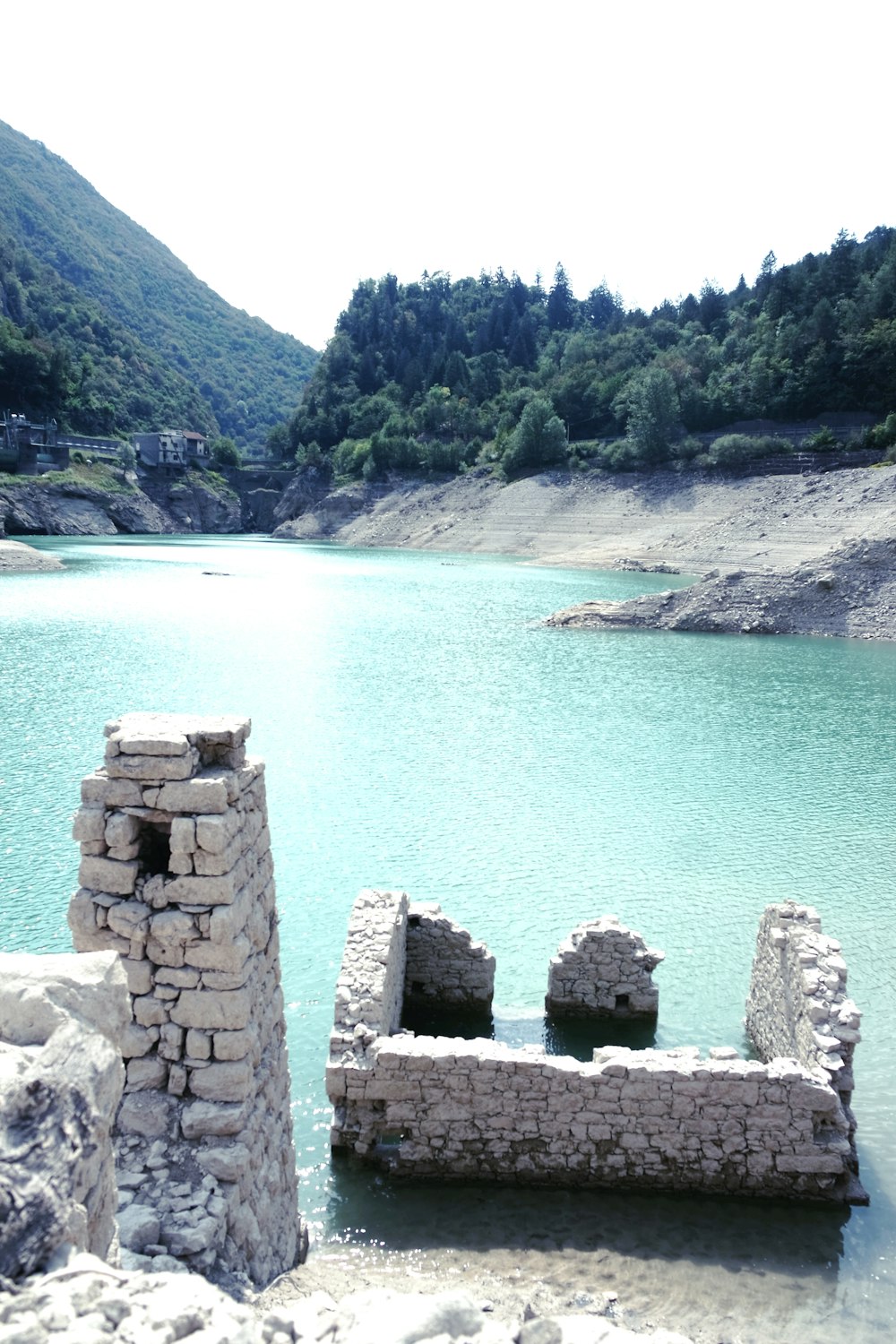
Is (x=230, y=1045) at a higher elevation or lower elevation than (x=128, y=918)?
lower

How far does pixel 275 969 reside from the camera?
7.17m

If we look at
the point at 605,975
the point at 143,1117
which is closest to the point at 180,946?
the point at 143,1117

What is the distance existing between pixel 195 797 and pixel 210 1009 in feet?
4.61

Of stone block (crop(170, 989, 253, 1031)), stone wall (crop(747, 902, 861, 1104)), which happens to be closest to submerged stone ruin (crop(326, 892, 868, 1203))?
stone wall (crop(747, 902, 861, 1104))

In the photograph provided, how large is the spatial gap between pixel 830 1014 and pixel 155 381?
175 meters

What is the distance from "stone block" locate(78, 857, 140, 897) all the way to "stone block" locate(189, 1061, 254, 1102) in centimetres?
128

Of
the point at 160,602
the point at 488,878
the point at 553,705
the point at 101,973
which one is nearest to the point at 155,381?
the point at 160,602

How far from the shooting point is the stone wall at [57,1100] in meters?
3.50

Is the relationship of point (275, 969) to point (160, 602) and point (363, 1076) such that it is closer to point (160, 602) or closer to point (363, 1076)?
point (363, 1076)

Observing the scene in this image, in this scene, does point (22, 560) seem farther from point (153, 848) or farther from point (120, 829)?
point (120, 829)

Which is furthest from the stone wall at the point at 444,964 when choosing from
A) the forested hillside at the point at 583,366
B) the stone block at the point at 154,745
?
the forested hillside at the point at 583,366

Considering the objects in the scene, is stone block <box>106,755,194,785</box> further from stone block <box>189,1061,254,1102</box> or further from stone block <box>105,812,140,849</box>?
stone block <box>189,1061,254,1102</box>

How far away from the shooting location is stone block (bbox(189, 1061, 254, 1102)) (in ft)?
19.7

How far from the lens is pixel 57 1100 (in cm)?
381
